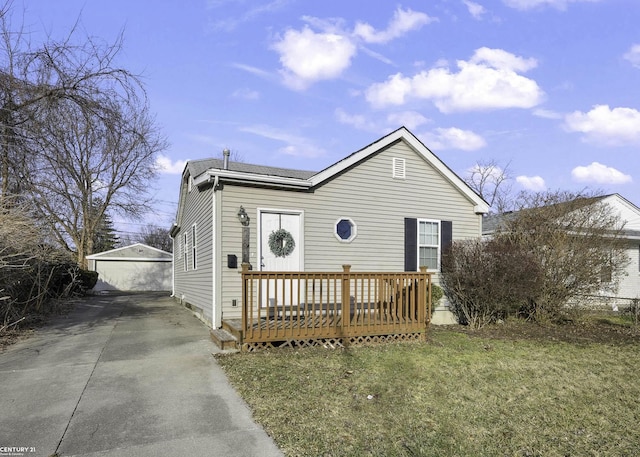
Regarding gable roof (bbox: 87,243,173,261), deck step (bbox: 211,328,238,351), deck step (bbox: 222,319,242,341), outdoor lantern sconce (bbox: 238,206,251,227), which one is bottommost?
deck step (bbox: 211,328,238,351)

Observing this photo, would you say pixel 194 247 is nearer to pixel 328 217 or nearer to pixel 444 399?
pixel 328 217

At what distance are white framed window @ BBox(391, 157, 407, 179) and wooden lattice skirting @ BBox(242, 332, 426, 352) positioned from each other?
424 cm

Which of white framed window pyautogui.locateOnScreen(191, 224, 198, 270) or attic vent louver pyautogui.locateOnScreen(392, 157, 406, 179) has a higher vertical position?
attic vent louver pyautogui.locateOnScreen(392, 157, 406, 179)

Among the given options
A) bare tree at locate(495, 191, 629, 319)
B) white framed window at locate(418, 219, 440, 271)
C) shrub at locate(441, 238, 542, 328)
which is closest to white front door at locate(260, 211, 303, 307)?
white framed window at locate(418, 219, 440, 271)

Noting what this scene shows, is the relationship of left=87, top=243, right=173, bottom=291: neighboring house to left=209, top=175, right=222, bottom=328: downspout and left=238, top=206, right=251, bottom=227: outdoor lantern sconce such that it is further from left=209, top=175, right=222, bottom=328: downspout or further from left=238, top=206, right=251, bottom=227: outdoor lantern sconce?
left=238, top=206, right=251, bottom=227: outdoor lantern sconce

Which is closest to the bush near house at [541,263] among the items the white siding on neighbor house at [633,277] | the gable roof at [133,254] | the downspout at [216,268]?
the downspout at [216,268]

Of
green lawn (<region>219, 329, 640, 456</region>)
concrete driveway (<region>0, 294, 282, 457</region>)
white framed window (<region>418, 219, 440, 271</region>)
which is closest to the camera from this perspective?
concrete driveway (<region>0, 294, 282, 457</region>)

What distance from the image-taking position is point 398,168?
1041 cm

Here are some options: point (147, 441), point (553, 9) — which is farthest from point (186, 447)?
point (553, 9)

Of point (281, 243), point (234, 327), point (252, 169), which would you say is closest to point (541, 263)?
point (281, 243)

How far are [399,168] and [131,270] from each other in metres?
21.5

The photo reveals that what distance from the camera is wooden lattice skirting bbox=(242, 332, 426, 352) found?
6.48m

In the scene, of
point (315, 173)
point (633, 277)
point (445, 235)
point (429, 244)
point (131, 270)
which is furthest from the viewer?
point (131, 270)

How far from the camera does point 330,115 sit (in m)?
14.5
